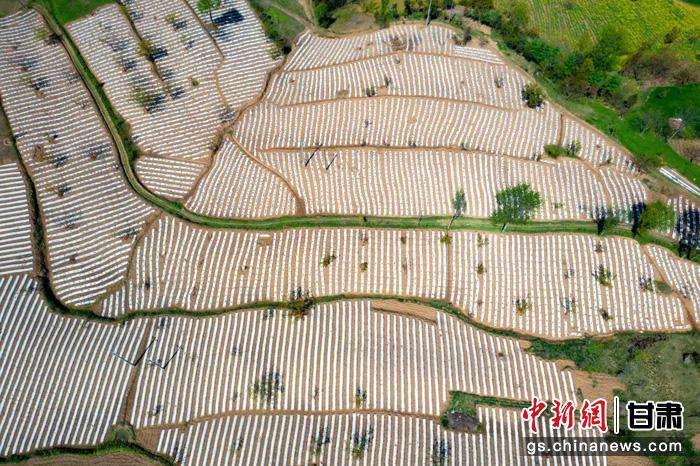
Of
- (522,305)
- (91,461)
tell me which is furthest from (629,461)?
(91,461)

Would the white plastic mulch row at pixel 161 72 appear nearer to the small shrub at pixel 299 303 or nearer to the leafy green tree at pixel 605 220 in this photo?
the small shrub at pixel 299 303

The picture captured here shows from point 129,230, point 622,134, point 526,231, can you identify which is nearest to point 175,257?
point 129,230

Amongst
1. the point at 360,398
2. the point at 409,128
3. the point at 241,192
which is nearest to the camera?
the point at 360,398

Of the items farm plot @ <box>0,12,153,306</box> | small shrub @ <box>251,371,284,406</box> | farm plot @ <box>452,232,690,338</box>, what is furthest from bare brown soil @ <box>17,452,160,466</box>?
farm plot @ <box>452,232,690,338</box>

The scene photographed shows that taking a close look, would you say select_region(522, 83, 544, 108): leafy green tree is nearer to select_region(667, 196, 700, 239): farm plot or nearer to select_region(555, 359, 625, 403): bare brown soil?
select_region(667, 196, 700, 239): farm plot

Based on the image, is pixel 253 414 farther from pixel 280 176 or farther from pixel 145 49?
pixel 145 49

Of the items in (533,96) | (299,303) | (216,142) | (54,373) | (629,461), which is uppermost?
(533,96)
